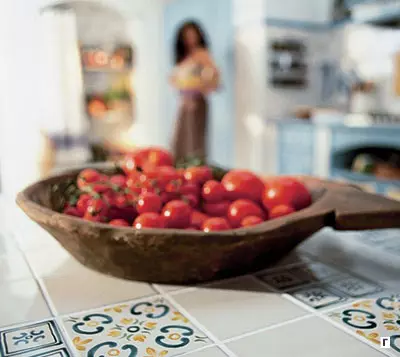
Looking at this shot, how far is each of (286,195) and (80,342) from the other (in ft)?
1.23

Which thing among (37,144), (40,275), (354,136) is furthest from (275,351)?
(37,144)

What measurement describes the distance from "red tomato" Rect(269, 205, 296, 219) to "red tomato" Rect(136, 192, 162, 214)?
0.57 ft

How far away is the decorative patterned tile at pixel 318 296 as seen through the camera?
563mm

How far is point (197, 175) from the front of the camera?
29.7 inches

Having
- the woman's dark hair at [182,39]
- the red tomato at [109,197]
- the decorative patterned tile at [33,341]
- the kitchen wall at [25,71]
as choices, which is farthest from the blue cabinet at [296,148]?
the decorative patterned tile at [33,341]

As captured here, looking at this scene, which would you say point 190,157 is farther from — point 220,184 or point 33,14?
point 33,14

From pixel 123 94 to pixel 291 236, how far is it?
4299mm

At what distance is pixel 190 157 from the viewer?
85cm

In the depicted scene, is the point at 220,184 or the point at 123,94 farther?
the point at 123,94

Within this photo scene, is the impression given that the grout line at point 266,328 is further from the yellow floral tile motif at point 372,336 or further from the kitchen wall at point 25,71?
the kitchen wall at point 25,71

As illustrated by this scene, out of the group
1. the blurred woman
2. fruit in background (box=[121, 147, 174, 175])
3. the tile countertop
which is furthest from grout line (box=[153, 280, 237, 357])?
the blurred woman

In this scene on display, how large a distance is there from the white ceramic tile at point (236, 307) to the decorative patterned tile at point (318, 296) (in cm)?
2

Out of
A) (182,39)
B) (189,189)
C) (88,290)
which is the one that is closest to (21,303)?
(88,290)

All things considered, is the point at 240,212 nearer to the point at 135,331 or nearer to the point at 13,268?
the point at 135,331
